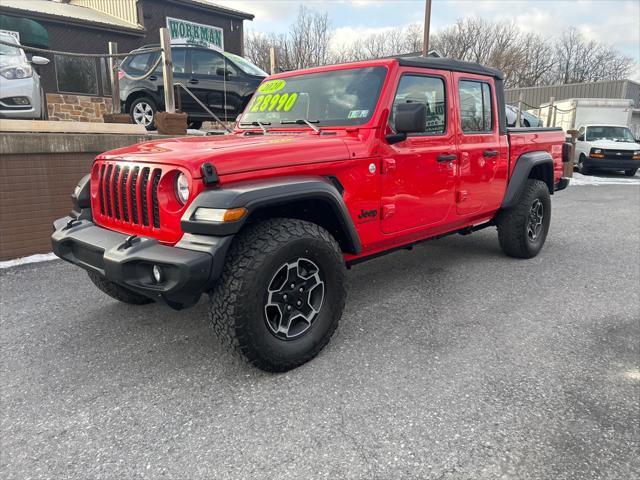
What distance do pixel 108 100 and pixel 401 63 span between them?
12.7 metres

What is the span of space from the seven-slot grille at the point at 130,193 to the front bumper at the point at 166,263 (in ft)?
0.45

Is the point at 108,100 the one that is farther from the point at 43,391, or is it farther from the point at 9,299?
the point at 43,391

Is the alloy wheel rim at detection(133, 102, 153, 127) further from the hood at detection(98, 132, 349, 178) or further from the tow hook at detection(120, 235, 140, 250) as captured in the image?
Answer: the tow hook at detection(120, 235, 140, 250)

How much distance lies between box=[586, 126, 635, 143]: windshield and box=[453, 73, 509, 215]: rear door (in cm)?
1319

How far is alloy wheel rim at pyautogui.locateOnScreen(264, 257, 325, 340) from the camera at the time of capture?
8.53ft

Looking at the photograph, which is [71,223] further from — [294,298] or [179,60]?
[179,60]

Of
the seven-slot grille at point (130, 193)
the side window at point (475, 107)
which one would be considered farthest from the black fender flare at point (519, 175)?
the seven-slot grille at point (130, 193)

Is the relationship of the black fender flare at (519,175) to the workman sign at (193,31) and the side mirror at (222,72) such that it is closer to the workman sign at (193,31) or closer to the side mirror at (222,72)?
the side mirror at (222,72)

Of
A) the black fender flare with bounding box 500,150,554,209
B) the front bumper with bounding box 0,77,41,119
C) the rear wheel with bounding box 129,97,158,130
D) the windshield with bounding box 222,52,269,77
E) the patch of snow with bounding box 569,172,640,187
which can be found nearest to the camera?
the black fender flare with bounding box 500,150,554,209

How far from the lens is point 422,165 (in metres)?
3.38

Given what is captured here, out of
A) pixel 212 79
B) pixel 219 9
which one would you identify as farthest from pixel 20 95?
pixel 219 9

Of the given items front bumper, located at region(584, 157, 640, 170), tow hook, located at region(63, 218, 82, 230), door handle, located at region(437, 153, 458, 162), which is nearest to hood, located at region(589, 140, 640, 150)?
front bumper, located at region(584, 157, 640, 170)

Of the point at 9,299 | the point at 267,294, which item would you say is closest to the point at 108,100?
the point at 9,299

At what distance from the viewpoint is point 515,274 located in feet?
14.6
